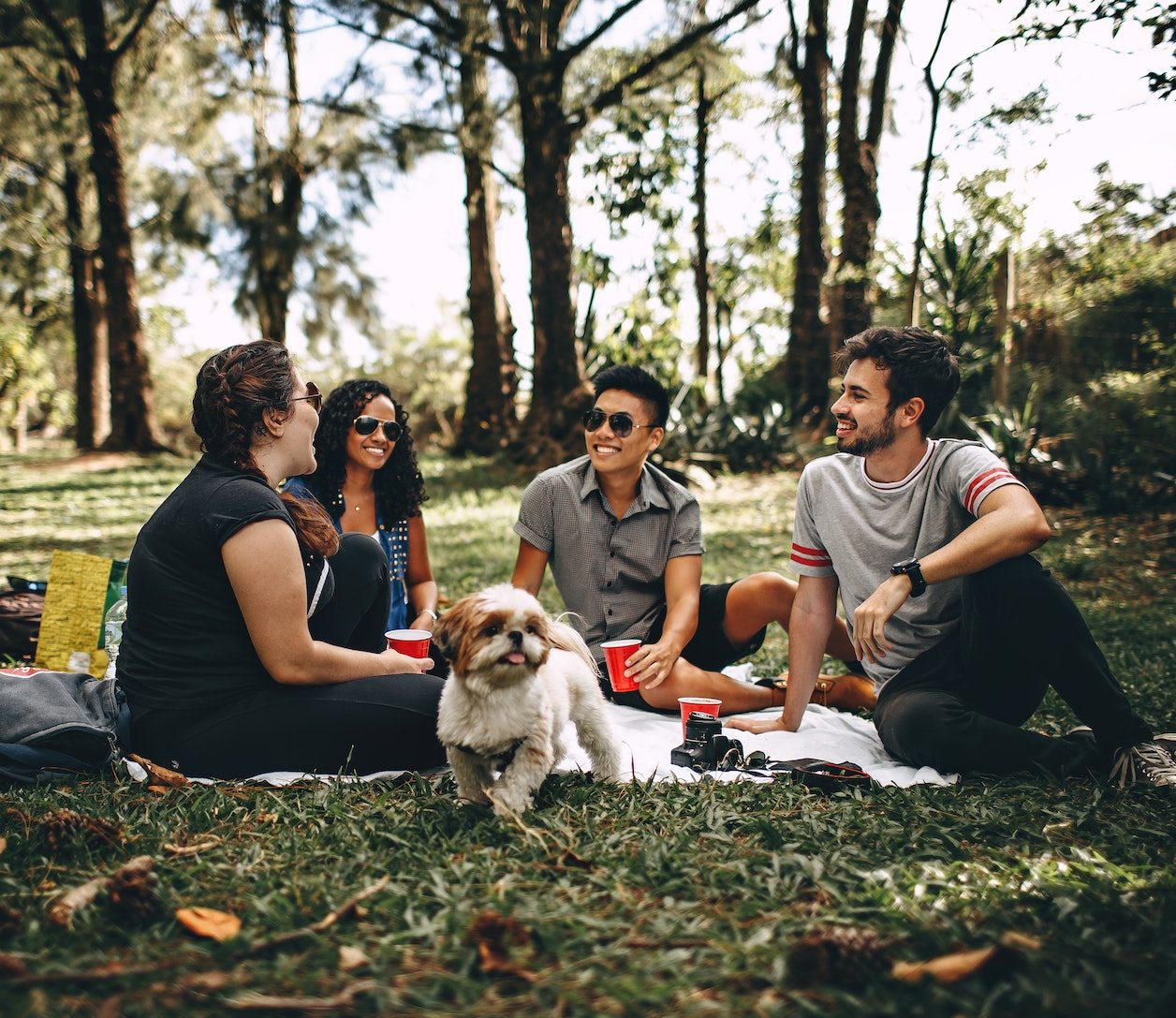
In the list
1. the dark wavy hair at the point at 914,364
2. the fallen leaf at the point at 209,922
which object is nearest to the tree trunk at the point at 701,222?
the dark wavy hair at the point at 914,364

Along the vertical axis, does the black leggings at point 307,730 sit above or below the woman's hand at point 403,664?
below

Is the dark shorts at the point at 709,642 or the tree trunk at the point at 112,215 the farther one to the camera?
the tree trunk at the point at 112,215

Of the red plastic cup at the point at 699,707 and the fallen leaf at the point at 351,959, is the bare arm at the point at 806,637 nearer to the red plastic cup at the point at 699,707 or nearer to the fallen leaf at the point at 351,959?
the red plastic cup at the point at 699,707

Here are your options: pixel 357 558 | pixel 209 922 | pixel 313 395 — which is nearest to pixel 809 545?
pixel 357 558

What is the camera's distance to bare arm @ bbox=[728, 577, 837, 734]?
381 cm

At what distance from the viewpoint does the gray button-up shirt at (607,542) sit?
425cm

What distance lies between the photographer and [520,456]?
1327 cm

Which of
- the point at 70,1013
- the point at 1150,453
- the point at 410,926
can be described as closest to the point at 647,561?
the point at 410,926

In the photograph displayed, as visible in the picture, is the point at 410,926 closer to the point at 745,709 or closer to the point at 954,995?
the point at 954,995

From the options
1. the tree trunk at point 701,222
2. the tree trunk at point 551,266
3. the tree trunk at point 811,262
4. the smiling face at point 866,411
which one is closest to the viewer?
the smiling face at point 866,411

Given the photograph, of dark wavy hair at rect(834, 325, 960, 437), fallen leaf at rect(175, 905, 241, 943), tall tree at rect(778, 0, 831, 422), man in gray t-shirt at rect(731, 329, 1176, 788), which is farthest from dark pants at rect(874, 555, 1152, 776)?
tall tree at rect(778, 0, 831, 422)

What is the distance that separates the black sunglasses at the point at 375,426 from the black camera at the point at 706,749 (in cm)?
208

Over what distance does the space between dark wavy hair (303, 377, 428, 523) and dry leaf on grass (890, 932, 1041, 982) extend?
3.32 meters

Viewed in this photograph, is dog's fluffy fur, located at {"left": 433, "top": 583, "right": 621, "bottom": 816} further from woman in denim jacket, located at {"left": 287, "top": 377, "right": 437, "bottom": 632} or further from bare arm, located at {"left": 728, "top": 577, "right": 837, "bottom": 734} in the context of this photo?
woman in denim jacket, located at {"left": 287, "top": 377, "right": 437, "bottom": 632}
